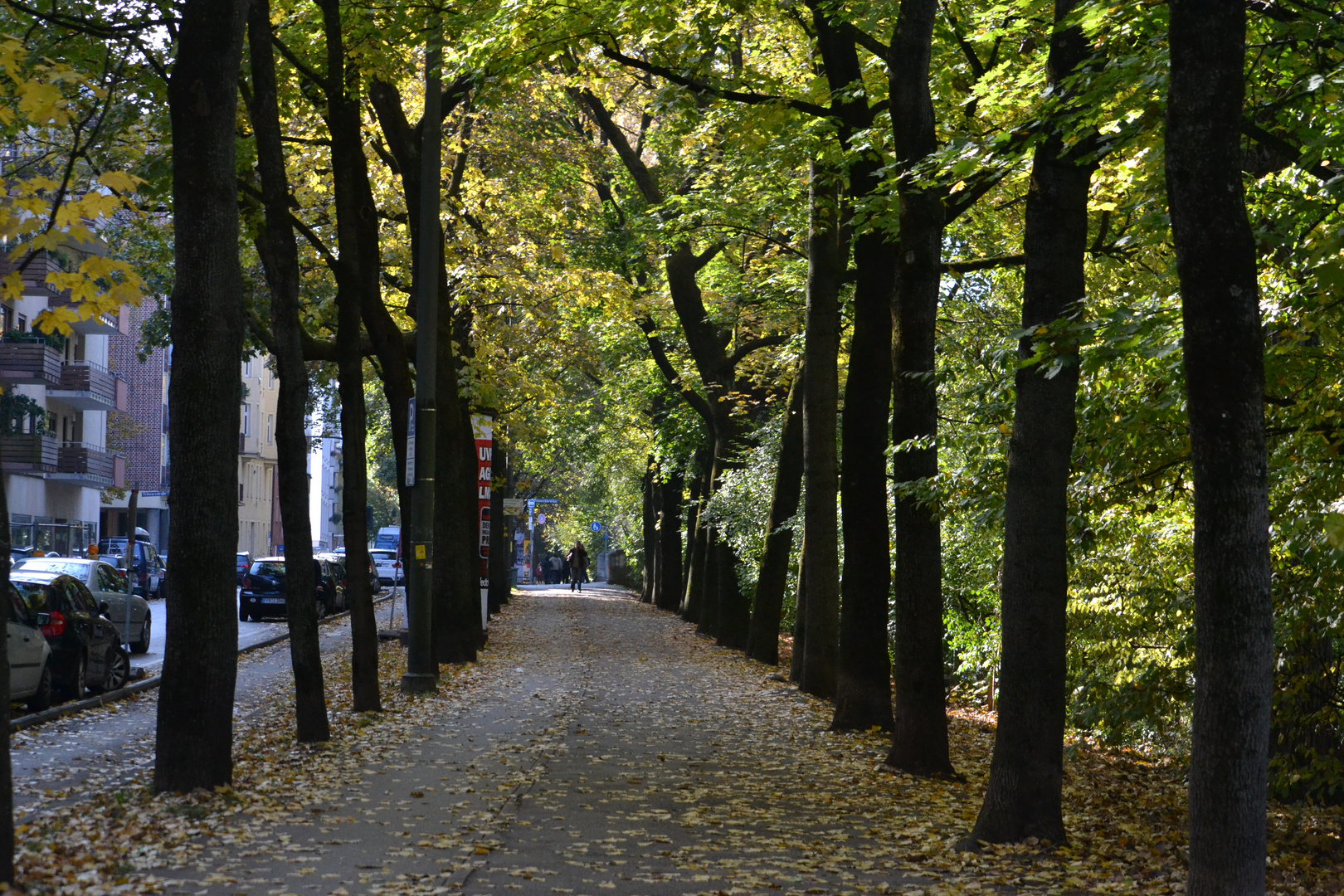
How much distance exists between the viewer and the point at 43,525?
155 feet

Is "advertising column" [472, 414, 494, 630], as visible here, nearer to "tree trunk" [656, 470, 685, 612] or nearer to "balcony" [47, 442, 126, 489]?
"tree trunk" [656, 470, 685, 612]

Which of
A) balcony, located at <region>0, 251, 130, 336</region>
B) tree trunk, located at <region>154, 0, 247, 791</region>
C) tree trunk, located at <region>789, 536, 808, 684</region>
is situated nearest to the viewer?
tree trunk, located at <region>154, 0, 247, 791</region>

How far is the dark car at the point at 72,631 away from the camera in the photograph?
51.1 feet

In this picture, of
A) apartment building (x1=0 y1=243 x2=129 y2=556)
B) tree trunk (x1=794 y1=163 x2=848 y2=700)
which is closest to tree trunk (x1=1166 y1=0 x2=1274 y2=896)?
tree trunk (x1=794 y1=163 x2=848 y2=700)

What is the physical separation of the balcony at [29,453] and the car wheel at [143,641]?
20.7 m

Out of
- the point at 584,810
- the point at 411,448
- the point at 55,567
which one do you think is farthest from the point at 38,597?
the point at 584,810

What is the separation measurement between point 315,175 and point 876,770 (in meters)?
14.6

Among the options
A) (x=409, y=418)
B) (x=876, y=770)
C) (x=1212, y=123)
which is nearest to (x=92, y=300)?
(x=1212, y=123)

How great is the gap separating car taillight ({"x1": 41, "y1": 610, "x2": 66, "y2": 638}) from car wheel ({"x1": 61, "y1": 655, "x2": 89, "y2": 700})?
42 centimetres

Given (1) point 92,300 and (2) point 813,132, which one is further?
(2) point 813,132

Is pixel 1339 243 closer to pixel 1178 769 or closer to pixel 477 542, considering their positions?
pixel 1178 769

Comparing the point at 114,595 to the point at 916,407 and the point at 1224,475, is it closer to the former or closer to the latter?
the point at 916,407

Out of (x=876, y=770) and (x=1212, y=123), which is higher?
(x=1212, y=123)

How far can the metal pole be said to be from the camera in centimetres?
1723
